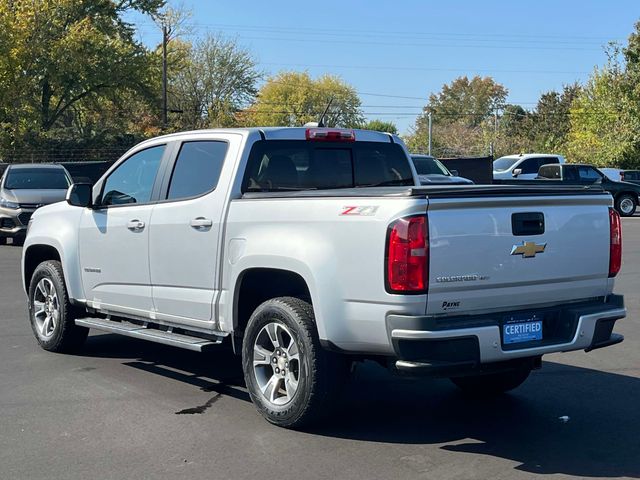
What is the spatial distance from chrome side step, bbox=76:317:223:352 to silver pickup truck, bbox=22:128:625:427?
0.02 metres

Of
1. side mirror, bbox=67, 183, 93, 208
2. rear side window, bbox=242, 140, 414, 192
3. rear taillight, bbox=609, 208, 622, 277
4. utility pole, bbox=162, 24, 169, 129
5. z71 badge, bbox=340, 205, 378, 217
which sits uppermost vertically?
utility pole, bbox=162, 24, 169, 129

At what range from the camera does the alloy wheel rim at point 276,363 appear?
5512 mm

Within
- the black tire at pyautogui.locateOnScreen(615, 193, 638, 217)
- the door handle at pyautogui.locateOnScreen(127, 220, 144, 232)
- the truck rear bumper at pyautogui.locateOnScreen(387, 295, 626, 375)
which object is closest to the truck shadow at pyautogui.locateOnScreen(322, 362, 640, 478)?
the truck rear bumper at pyautogui.locateOnScreen(387, 295, 626, 375)

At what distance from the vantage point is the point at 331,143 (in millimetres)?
6641

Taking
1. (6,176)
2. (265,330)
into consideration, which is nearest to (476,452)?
(265,330)

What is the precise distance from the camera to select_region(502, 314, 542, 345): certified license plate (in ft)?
16.6

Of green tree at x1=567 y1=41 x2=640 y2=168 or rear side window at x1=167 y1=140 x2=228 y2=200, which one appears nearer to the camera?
rear side window at x1=167 y1=140 x2=228 y2=200

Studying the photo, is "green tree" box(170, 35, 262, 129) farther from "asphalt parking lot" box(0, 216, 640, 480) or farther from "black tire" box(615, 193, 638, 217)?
"asphalt parking lot" box(0, 216, 640, 480)

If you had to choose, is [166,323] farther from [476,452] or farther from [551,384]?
[551,384]

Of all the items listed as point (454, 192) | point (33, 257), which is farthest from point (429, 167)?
point (454, 192)

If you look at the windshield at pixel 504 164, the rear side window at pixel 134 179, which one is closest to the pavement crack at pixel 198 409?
the rear side window at pixel 134 179

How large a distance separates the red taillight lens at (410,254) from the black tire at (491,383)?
1.88 meters

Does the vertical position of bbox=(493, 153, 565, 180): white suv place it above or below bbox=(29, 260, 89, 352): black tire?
above

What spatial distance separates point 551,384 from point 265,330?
104 inches
